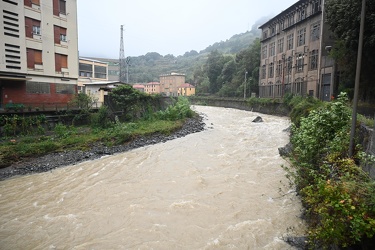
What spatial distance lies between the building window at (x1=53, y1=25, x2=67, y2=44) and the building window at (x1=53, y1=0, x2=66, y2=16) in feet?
4.36

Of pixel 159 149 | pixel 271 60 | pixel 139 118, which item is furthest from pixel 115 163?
pixel 271 60

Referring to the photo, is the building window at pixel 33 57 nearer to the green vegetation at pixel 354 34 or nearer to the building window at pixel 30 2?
the building window at pixel 30 2

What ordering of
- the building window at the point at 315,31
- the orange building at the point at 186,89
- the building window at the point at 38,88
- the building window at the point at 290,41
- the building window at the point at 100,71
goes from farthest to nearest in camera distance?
the orange building at the point at 186,89 < the building window at the point at 100,71 < the building window at the point at 290,41 < the building window at the point at 315,31 < the building window at the point at 38,88

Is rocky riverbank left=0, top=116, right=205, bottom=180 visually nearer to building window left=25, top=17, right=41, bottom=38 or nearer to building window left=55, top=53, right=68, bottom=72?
building window left=55, top=53, right=68, bottom=72

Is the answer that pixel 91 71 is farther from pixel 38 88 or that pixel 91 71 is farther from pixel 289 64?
pixel 289 64

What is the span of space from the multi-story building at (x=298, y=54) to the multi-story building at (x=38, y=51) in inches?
1157

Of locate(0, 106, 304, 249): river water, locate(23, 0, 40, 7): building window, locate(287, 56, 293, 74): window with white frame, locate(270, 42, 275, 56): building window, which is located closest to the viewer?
locate(0, 106, 304, 249): river water

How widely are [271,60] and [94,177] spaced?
1719 inches

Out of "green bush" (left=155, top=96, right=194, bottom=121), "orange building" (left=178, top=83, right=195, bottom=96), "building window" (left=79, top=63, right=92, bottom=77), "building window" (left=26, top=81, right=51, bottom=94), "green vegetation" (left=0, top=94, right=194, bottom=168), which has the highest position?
"building window" (left=79, top=63, right=92, bottom=77)

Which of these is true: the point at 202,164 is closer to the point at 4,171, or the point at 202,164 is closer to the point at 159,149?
the point at 159,149

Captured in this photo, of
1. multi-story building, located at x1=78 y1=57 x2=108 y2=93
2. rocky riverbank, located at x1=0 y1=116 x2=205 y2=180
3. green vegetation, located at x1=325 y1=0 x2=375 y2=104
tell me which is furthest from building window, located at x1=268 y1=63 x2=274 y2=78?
rocky riverbank, located at x1=0 y1=116 x2=205 y2=180

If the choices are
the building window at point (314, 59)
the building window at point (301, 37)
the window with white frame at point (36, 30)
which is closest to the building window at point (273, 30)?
the building window at point (301, 37)

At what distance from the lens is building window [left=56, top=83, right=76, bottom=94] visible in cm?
2581

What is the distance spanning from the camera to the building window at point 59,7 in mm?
25266
